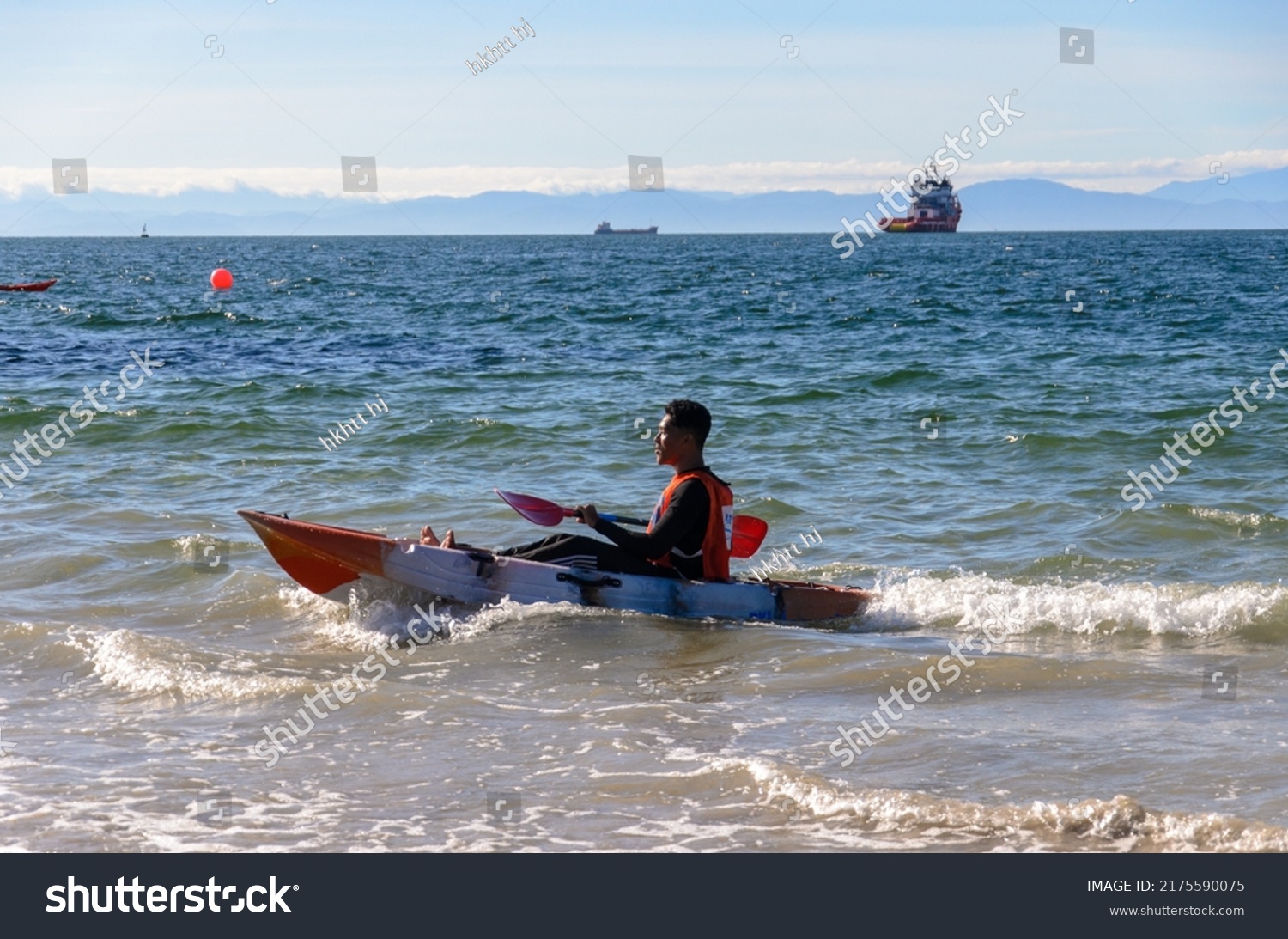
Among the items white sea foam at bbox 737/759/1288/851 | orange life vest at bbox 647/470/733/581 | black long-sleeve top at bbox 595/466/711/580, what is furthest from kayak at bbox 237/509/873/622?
white sea foam at bbox 737/759/1288/851

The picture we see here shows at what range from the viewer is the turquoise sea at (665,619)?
508 centimetres

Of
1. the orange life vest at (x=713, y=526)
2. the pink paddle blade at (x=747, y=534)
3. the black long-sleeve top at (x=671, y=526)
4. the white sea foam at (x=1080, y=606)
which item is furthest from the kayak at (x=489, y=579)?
the white sea foam at (x=1080, y=606)

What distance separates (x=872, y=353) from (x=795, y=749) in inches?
638

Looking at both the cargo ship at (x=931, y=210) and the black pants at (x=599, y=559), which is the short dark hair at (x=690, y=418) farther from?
the cargo ship at (x=931, y=210)

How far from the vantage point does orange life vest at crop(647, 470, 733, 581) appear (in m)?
7.86

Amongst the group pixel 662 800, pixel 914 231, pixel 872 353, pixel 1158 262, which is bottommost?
pixel 662 800

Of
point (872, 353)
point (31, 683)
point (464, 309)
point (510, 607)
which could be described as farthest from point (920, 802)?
point (464, 309)

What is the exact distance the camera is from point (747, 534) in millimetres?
8766

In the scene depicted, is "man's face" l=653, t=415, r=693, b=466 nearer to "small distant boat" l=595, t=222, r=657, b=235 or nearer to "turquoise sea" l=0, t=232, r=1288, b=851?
"turquoise sea" l=0, t=232, r=1288, b=851

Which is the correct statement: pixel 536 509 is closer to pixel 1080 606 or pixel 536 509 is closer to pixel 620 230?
pixel 1080 606

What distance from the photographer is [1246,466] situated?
12.2 metres

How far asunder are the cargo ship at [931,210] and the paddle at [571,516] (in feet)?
373

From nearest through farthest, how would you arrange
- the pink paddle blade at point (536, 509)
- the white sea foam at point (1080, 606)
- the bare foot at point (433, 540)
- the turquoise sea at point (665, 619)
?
the turquoise sea at point (665, 619), the white sea foam at point (1080, 606), the bare foot at point (433, 540), the pink paddle blade at point (536, 509)

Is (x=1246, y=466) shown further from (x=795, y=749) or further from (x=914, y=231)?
(x=914, y=231)
